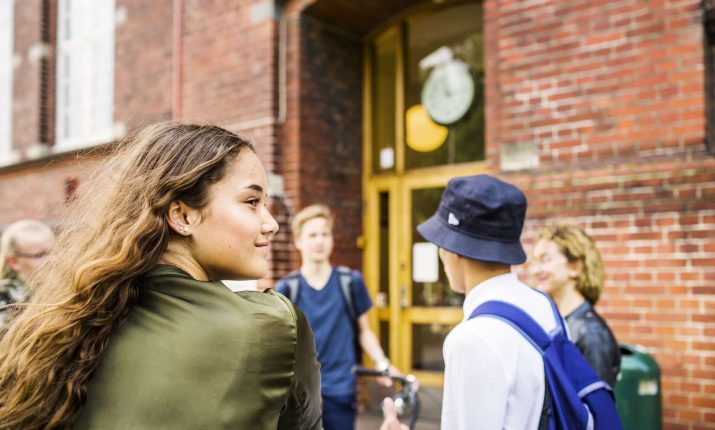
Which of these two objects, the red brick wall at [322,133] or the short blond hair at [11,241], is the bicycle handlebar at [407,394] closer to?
the short blond hair at [11,241]

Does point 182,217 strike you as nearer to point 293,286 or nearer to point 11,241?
point 293,286

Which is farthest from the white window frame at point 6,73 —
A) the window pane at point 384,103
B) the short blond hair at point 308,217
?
the short blond hair at point 308,217

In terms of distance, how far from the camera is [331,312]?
4.16 meters

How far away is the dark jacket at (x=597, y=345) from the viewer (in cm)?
282

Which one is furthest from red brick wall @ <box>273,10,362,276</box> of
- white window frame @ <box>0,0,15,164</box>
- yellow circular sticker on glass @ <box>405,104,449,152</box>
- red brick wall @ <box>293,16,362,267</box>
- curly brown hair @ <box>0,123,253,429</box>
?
white window frame @ <box>0,0,15,164</box>

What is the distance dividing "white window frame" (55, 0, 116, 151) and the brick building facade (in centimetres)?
245

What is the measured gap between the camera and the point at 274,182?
6.43m

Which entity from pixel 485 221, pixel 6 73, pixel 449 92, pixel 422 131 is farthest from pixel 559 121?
pixel 6 73

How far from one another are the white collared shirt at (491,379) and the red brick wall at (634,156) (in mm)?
3015

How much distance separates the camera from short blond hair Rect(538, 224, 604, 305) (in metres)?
3.25

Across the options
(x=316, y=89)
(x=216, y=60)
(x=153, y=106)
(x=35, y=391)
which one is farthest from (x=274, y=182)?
(x=35, y=391)

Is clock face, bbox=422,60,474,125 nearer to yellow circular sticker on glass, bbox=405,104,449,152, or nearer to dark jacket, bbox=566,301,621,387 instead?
yellow circular sticker on glass, bbox=405,104,449,152

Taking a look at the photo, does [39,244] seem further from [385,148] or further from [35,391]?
[385,148]

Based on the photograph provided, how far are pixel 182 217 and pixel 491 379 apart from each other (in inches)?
37.8
